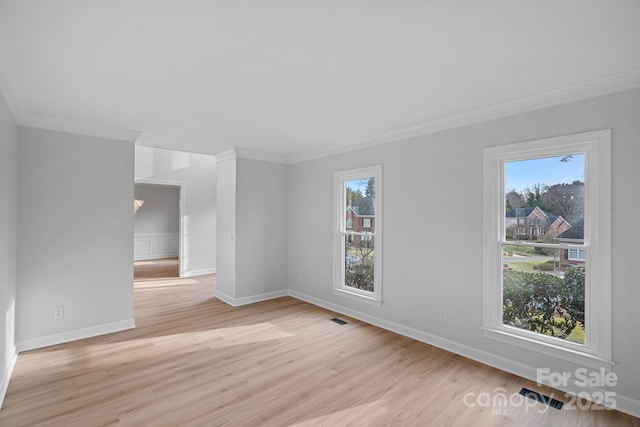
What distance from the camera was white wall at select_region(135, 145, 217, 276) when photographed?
737 centimetres

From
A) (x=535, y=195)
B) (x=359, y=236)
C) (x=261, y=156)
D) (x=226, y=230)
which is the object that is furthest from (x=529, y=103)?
(x=226, y=230)

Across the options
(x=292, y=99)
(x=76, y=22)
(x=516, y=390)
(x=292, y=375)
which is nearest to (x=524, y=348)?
(x=516, y=390)

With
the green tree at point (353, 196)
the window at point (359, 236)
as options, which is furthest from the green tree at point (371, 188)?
the green tree at point (353, 196)

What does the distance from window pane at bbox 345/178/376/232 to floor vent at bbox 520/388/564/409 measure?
7.89ft

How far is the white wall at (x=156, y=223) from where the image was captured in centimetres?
1034

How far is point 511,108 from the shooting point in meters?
2.95

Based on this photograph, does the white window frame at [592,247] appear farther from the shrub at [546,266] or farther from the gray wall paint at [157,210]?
the gray wall paint at [157,210]

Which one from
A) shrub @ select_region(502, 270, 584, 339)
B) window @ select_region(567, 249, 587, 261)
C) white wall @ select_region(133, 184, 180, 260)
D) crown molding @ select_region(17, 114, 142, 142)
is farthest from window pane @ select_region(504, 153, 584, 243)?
white wall @ select_region(133, 184, 180, 260)

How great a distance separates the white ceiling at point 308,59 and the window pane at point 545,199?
56 cm

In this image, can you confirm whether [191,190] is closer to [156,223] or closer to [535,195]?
[156,223]

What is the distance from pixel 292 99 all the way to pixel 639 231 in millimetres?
2986

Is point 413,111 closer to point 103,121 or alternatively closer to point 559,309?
point 559,309

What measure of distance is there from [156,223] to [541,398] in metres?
11.2

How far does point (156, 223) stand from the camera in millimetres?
10781
